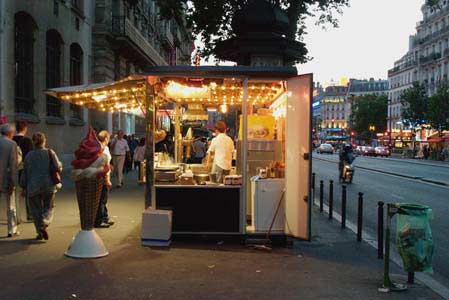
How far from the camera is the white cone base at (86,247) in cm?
745

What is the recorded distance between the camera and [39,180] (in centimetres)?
847

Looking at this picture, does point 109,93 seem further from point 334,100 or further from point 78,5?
point 334,100

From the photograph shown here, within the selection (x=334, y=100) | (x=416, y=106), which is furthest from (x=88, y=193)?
(x=334, y=100)

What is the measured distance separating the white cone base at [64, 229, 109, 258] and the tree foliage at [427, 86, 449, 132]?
58.3 meters

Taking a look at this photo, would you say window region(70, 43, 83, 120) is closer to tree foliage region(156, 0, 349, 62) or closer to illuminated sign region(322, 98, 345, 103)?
tree foliage region(156, 0, 349, 62)

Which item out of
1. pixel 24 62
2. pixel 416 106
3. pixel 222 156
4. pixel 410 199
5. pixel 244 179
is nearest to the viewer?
pixel 244 179

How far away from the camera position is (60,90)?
1073cm

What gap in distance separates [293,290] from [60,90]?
6.68 m

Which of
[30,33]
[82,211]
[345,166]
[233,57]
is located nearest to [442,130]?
[345,166]

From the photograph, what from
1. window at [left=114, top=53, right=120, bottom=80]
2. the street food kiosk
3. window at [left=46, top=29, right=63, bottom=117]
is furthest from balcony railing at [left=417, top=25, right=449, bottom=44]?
the street food kiosk

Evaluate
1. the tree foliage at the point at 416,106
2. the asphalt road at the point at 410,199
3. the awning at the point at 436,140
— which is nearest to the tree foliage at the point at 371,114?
the tree foliage at the point at 416,106

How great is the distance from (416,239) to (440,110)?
5805 cm

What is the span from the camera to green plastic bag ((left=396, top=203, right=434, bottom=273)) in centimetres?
638

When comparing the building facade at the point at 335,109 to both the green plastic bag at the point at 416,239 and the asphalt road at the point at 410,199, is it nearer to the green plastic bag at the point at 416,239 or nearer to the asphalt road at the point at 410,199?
the asphalt road at the point at 410,199
